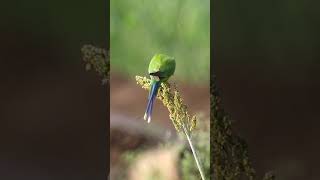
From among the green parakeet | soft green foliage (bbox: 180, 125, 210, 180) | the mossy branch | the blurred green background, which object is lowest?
soft green foliage (bbox: 180, 125, 210, 180)

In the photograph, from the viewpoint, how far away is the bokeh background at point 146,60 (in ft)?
6.60

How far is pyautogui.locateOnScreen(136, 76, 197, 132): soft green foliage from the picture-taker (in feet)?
6.63

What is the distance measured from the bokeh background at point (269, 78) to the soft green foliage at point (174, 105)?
0.16 meters

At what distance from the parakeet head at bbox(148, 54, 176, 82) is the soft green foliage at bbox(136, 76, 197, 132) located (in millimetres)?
29

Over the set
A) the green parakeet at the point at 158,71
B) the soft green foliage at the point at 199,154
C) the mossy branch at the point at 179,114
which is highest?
the green parakeet at the point at 158,71
